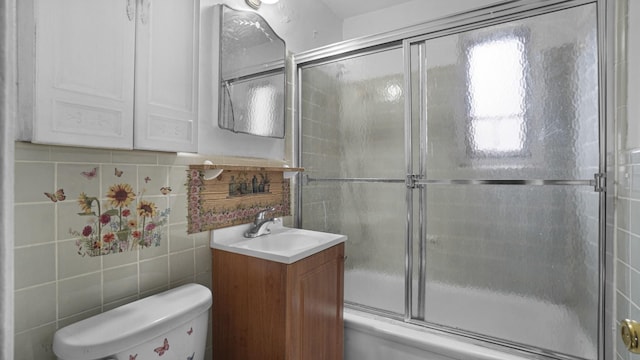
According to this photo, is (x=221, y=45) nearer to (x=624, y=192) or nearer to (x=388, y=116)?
(x=388, y=116)

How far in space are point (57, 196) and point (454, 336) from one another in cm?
179

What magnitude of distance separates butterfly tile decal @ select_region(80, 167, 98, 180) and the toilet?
469mm

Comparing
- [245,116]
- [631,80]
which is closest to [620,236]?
[631,80]

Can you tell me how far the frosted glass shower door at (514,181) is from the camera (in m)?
1.33

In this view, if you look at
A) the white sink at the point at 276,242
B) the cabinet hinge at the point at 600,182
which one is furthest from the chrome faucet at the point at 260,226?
the cabinet hinge at the point at 600,182

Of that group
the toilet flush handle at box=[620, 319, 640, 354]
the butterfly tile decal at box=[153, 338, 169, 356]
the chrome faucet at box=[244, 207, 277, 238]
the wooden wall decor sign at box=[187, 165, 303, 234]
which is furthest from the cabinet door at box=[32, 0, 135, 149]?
the toilet flush handle at box=[620, 319, 640, 354]

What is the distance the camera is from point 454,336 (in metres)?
1.53

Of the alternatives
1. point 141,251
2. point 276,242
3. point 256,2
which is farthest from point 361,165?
point 141,251

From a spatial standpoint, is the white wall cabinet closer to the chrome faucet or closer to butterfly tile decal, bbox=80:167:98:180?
butterfly tile decal, bbox=80:167:98:180

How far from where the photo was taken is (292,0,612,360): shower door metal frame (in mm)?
1258

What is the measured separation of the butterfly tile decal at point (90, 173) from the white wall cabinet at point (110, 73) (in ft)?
0.59

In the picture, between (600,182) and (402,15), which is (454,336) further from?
(402,15)

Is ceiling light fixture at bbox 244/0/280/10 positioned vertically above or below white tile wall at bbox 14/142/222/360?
above

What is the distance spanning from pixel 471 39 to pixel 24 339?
2.15 m
